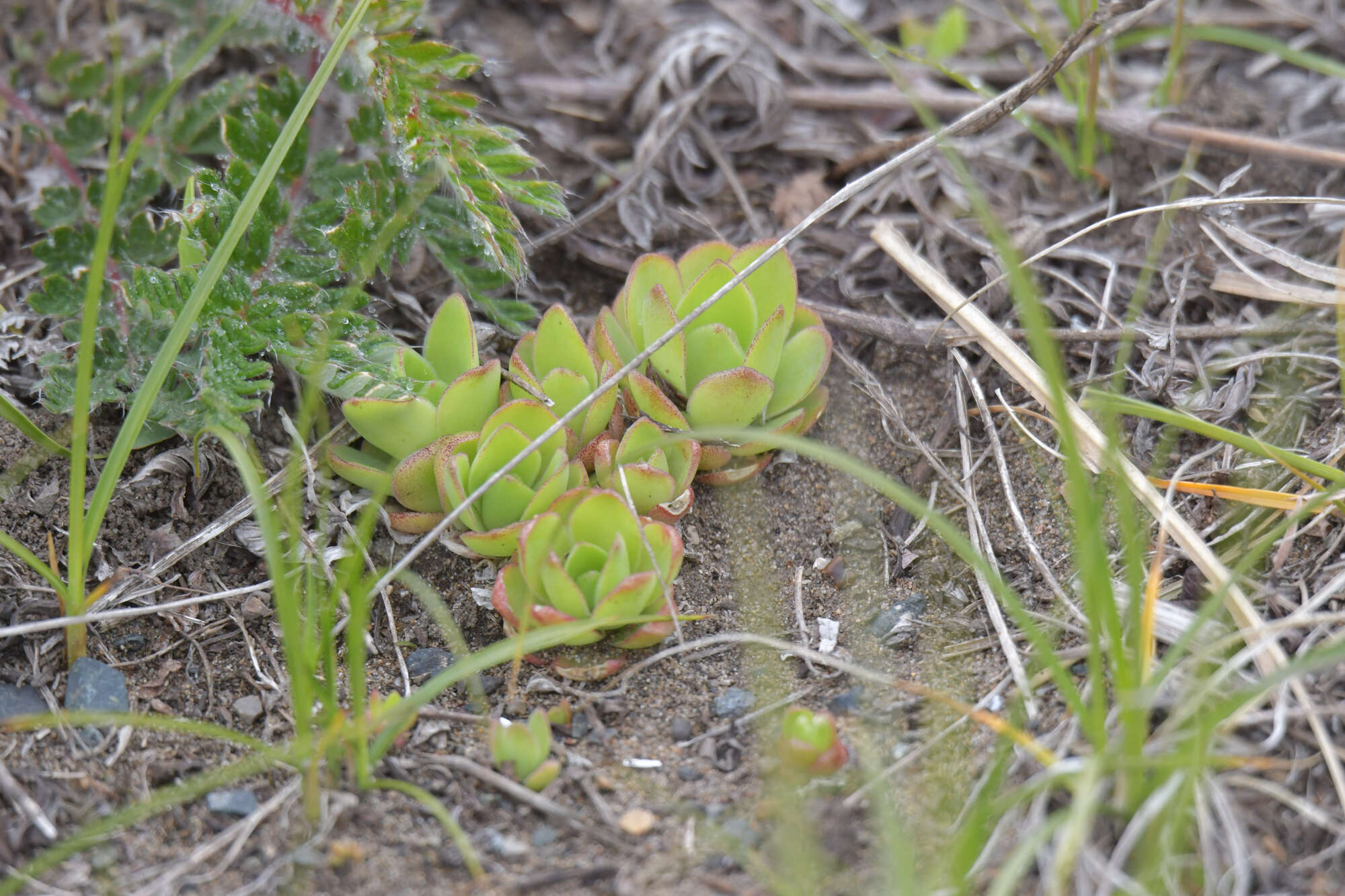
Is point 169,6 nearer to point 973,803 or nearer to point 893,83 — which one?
point 893,83

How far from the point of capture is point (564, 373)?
2.00 meters

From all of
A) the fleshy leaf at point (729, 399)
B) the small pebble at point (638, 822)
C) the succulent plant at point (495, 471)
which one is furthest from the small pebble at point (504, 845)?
the fleshy leaf at point (729, 399)

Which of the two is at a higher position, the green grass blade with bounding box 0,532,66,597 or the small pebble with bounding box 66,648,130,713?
the green grass blade with bounding box 0,532,66,597

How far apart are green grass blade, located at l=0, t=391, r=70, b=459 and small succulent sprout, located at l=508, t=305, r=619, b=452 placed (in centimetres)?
81

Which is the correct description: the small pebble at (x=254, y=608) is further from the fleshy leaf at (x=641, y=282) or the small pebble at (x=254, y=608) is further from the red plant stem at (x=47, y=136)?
the red plant stem at (x=47, y=136)

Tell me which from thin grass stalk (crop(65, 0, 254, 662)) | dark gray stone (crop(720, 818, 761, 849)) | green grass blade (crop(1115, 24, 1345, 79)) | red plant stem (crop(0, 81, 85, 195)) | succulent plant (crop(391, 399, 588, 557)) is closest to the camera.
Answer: dark gray stone (crop(720, 818, 761, 849))

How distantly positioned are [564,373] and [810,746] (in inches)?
32.6

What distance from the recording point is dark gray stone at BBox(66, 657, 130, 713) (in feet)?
5.68

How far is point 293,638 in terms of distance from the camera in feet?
4.69

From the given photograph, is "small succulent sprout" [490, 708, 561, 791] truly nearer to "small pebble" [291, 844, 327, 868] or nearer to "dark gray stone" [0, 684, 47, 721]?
"small pebble" [291, 844, 327, 868]

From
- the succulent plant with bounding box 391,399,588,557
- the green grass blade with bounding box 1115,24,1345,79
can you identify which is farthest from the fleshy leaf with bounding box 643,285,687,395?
the green grass blade with bounding box 1115,24,1345,79

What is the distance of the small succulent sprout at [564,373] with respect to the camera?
6.63ft

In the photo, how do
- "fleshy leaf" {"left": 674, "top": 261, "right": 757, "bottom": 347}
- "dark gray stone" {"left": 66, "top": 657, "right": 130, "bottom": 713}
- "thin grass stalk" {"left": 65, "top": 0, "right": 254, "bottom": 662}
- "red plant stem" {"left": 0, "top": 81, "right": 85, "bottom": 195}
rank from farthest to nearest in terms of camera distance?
"red plant stem" {"left": 0, "top": 81, "right": 85, "bottom": 195}
"fleshy leaf" {"left": 674, "top": 261, "right": 757, "bottom": 347}
"dark gray stone" {"left": 66, "top": 657, "right": 130, "bottom": 713}
"thin grass stalk" {"left": 65, "top": 0, "right": 254, "bottom": 662}

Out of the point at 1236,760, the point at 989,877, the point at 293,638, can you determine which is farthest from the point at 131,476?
the point at 1236,760
